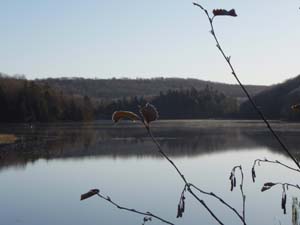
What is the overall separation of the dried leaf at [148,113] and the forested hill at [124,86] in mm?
98739

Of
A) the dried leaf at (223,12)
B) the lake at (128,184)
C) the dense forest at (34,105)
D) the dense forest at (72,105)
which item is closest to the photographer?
the dried leaf at (223,12)

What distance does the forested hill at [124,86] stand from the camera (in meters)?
103

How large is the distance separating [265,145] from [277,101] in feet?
131

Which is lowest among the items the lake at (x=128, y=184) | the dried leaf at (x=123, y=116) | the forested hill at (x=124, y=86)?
the lake at (x=128, y=184)

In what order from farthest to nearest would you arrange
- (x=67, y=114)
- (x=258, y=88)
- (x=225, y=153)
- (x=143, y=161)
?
(x=258, y=88) < (x=67, y=114) < (x=225, y=153) < (x=143, y=161)

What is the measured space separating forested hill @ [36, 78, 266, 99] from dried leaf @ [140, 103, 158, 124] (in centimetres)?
9874

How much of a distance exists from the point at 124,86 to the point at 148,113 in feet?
361

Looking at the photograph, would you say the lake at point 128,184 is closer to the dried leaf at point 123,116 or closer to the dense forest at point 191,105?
the dried leaf at point 123,116

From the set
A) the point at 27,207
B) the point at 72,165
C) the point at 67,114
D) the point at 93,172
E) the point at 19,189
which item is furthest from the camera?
the point at 67,114

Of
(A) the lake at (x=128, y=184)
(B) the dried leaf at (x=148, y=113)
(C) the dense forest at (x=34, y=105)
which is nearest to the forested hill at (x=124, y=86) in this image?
(C) the dense forest at (x=34, y=105)

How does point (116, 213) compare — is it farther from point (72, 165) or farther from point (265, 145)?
point (265, 145)

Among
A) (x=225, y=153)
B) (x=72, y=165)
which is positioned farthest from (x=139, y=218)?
(x=225, y=153)

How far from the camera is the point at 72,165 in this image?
54.0 ft

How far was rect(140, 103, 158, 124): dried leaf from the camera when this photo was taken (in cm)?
109
